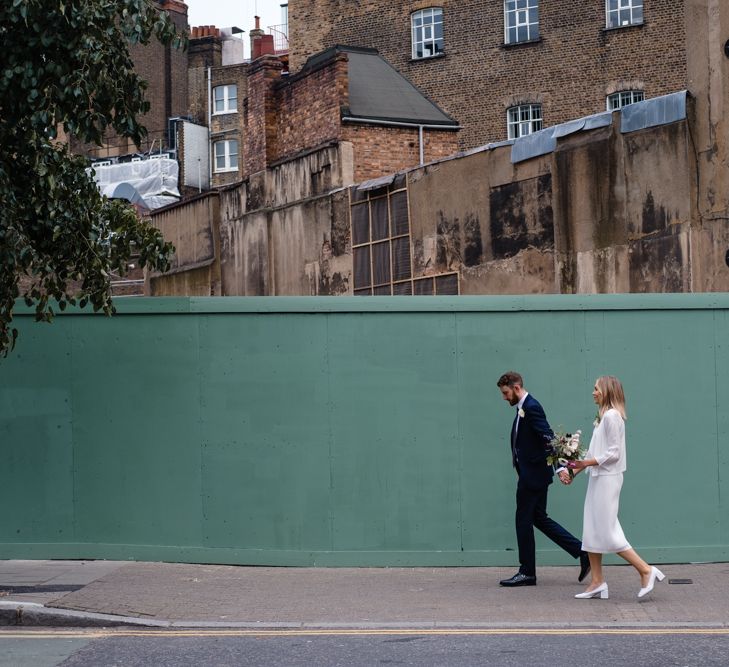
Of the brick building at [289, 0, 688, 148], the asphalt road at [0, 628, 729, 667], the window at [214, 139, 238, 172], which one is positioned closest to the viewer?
the asphalt road at [0, 628, 729, 667]

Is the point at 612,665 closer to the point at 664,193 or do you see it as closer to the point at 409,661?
the point at 409,661

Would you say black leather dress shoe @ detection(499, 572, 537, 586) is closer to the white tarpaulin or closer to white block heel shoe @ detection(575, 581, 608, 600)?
white block heel shoe @ detection(575, 581, 608, 600)

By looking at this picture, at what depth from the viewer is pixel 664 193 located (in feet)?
51.4

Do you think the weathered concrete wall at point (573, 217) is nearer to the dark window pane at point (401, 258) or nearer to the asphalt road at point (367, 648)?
the dark window pane at point (401, 258)

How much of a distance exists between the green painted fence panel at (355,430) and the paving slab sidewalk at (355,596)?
1.07ft

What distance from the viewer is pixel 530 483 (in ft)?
32.3

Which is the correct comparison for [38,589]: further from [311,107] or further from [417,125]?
[417,125]

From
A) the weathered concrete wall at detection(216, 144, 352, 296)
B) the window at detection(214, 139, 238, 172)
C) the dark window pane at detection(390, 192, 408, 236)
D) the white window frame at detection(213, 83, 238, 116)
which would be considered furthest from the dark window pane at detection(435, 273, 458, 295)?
the white window frame at detection(213, 83, 238, 116)

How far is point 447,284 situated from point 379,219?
8.88 ft

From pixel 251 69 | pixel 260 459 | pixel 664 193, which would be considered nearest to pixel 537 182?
pixel 664 193

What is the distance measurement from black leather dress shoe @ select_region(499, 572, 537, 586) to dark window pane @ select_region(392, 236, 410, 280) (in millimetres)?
11847

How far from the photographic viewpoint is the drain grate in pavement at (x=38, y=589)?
9.45 meters

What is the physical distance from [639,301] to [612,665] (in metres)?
4.79

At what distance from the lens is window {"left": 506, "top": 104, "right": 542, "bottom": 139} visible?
39562 mm
